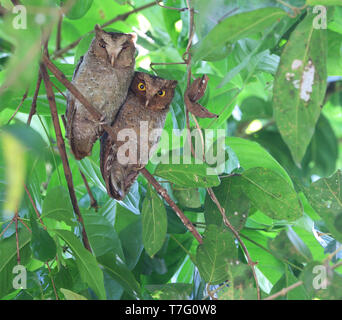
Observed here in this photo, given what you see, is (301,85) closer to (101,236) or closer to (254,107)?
(101,236)

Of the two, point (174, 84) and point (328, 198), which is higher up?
point (174, 84)

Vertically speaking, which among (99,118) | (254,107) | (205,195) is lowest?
(205,195)

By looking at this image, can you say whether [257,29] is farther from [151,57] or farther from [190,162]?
[151,57]

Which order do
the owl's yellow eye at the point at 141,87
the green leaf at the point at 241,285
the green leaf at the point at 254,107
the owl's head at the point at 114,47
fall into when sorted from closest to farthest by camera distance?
the green leaf at the point at 241,285 < the owl's head at the point at 114,47 < the owl's yellow eye at the point at 141,87 < the green leaf at the point at 254,107

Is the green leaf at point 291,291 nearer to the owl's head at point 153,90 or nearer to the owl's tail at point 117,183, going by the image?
the owl's tail at point 117,183

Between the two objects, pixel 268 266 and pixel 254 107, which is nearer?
pixel 268 266

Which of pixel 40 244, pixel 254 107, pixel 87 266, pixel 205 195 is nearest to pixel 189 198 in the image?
pixel 205 195

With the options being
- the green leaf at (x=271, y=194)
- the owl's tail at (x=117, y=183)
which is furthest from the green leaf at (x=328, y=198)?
the owl's tail at (x=117, y=183)
